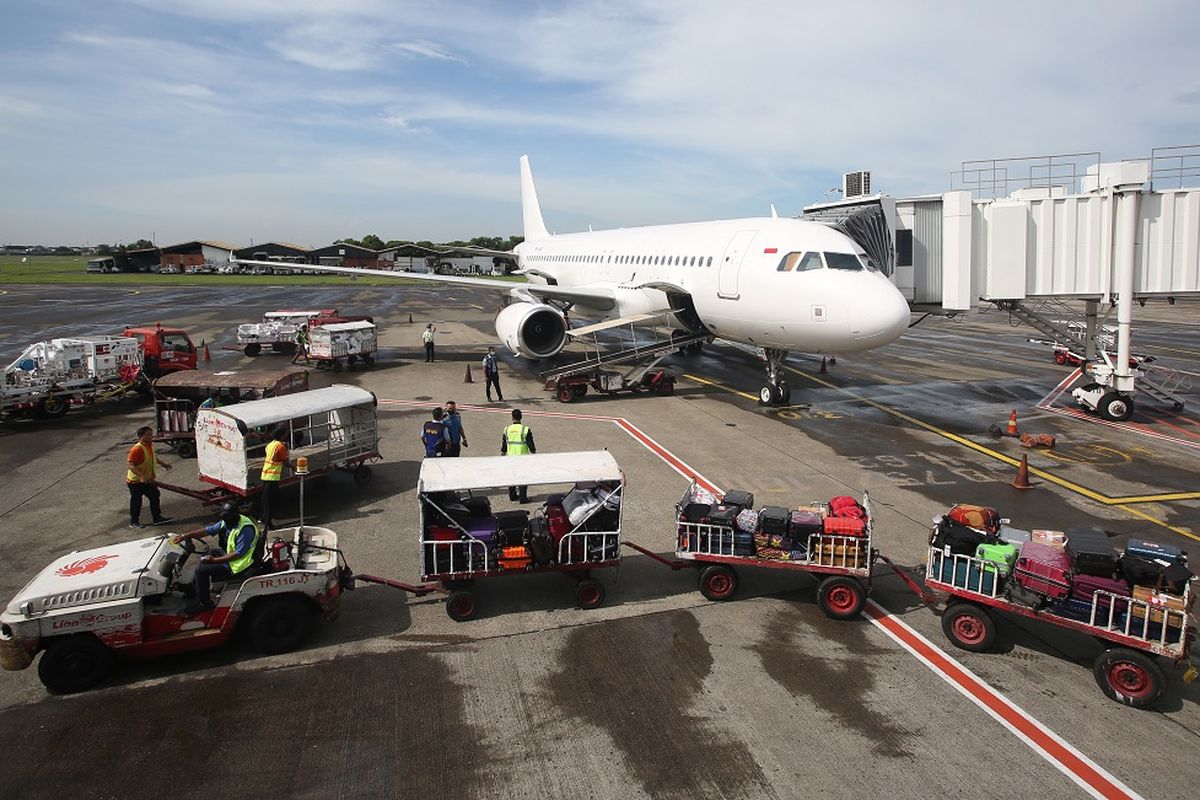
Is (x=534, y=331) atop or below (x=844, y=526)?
atop

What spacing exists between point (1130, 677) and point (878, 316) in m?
10.5

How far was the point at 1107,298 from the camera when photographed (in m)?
21.7

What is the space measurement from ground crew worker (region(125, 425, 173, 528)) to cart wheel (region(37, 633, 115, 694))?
504 cm

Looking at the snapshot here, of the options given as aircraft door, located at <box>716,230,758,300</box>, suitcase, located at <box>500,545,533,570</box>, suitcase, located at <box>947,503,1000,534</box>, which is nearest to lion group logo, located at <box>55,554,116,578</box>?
suitcase, located at <box>500,545,533,570</box>

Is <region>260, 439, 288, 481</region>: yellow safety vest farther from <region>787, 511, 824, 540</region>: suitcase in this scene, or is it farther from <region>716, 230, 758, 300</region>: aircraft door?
<region>716, 230, 758, 300</region>: aircraft door

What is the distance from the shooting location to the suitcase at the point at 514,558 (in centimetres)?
966

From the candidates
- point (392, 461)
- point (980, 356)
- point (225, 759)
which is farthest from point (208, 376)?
point (980, 356)

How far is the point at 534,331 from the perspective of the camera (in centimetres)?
2581

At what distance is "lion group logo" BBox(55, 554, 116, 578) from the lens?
849 cm

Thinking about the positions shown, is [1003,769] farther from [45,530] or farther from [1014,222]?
[1014,222]

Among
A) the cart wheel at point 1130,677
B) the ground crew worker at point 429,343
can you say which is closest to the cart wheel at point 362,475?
the cart wheel at point 1130,677

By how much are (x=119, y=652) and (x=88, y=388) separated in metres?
17.6

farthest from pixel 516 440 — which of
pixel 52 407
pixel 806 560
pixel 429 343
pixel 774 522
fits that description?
pixel 429 343

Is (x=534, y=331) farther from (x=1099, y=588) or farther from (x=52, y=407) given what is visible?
(x=1099, y=588)
